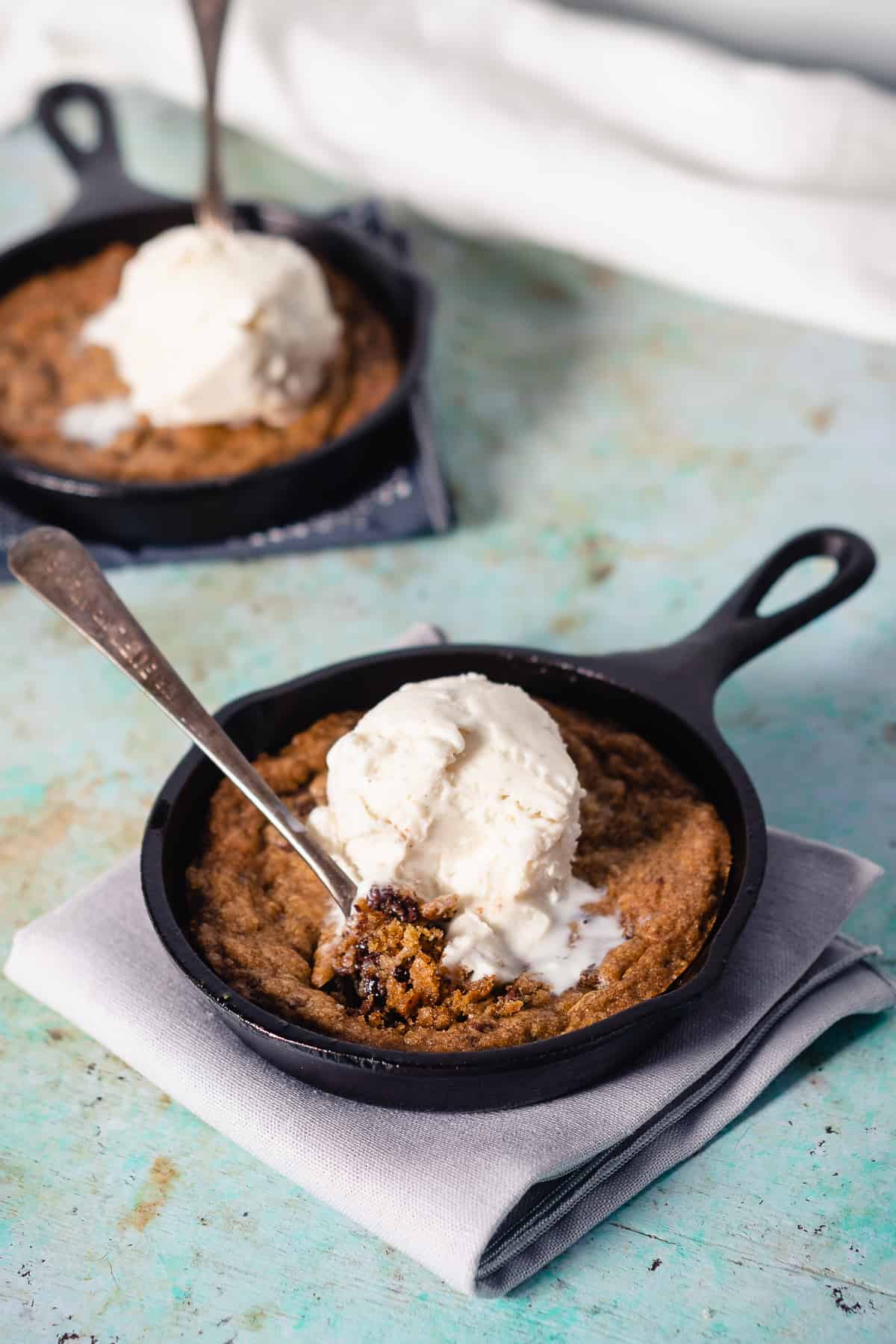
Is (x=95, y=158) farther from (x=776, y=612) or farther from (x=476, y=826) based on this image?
(x=476, y=826)

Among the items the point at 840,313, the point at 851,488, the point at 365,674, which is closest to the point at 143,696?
the point at 365,674

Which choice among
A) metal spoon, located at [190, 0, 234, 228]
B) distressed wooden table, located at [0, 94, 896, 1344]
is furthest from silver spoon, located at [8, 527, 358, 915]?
metal spoon, located at [190, 0, 234, 228]

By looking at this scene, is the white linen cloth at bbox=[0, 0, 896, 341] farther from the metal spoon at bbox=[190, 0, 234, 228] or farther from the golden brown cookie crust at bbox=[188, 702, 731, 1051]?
the golden brown cookie crust at bbox=[188, 702, 731, 1051]

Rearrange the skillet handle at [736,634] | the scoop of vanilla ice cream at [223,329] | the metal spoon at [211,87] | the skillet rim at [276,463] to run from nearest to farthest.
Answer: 1. the skillet handle at [736,634]
2. the skillet rim at [276,463]
3. the scoop of vanilla ice cream at [223,329]
4. the metal spoon at [211,87]

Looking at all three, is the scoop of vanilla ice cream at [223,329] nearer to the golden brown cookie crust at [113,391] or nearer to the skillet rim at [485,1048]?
the golden brown cookie crust at [113,391]

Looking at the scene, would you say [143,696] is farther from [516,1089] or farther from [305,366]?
[516,1089]

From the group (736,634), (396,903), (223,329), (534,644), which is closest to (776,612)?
(736,634)

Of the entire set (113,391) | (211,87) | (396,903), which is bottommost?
(113,391)

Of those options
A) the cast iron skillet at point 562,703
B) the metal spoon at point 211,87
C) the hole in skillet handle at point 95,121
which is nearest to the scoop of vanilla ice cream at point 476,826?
the cast iron skillet at point 562,703
